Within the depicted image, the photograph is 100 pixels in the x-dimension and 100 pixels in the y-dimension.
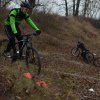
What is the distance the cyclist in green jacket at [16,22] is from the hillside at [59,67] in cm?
98

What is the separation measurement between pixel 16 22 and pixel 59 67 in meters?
5.91

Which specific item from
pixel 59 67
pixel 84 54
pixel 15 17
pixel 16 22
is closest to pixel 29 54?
pixel 16 22

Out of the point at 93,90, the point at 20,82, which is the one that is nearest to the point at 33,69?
the point at 93,90

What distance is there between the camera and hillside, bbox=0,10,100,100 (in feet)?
26.4

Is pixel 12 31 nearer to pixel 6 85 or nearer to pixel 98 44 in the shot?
pixel 6 85

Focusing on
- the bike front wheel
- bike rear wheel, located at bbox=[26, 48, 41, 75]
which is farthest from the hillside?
the bike front wheel

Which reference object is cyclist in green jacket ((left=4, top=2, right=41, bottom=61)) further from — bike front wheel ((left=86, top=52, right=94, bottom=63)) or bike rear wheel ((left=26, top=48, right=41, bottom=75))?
bike front wheel ((left=86, top=52, right=94, bottom=63))

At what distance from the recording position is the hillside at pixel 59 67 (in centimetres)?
804

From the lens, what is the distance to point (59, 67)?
57.5 feet

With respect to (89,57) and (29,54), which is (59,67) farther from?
(89,57)

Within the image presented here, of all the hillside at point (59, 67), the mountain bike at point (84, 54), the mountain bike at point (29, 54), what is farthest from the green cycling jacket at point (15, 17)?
the mountain bike at point (84, 54)

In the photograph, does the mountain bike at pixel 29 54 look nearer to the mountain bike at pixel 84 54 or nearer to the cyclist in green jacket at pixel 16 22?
the cyclist in green jacket at pixel 16 22

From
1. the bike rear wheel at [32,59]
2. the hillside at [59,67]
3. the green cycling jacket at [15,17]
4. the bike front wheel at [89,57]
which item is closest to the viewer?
the hillside at [59,67]

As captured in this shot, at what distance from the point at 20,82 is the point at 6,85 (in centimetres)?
30
